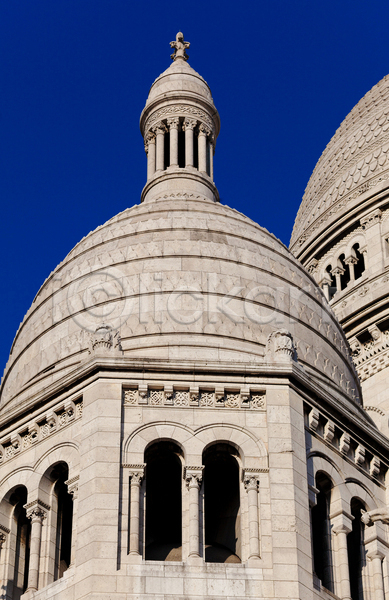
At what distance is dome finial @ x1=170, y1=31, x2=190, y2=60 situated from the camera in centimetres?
4653

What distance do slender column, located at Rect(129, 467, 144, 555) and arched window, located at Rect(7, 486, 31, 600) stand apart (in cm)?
307

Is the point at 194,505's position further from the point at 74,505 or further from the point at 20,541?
the point at 20,541

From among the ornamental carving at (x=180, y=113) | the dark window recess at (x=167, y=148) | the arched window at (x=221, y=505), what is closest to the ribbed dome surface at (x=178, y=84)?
the ornamental carving at (x=180, y=113)

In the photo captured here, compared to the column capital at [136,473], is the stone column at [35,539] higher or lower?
lower

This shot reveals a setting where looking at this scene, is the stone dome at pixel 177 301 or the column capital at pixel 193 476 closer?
the column capital at pixel 193 476

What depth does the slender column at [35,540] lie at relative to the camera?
26.8m

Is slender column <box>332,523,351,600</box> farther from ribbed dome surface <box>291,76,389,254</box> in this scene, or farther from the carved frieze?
ribbed dome surface <box>291,76,389,254</box>

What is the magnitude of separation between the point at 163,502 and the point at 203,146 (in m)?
15.8

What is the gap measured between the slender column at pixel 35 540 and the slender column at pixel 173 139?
15.8 metres

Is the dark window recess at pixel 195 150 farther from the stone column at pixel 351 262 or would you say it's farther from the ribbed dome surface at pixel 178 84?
the stone column at pixel 351 262

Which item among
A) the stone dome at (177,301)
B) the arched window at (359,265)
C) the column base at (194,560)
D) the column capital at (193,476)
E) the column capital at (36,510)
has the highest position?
the arched window at (359,265)

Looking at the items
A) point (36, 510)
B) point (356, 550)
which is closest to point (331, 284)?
point (356, 550)

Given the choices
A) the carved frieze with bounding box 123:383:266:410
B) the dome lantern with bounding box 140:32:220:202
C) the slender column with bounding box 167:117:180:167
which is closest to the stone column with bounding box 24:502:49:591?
the carved frieze with bounding box 123:383:266:410

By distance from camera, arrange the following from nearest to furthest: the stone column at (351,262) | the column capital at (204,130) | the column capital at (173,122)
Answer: the column capital at (204,130) < the column capital at (173,122) < the stone column at (351,262)
